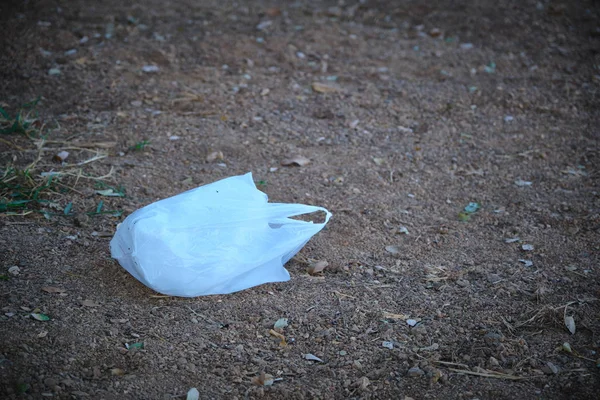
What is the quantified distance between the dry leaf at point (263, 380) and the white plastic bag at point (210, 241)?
1.31 ft

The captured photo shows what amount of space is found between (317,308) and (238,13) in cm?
338

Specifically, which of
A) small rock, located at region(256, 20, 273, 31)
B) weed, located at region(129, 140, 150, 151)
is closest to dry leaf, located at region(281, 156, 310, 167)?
weed, located at region(129, 140, 150, 151)

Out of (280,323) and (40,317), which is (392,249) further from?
(40,317)

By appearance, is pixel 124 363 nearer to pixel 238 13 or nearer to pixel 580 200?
pixel 580 200

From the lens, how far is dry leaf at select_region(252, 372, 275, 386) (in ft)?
5.48

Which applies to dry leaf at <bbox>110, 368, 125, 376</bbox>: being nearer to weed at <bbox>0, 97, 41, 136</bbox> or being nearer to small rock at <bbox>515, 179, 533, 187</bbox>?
weed at <bbox>0, 97, 41, 136</bbox>

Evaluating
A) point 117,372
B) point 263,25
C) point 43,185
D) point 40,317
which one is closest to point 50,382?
point 117,372

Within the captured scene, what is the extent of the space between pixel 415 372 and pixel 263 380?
1.49ft

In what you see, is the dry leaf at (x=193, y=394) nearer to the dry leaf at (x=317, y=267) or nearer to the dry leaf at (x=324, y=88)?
the dry leaf at (x=317, y=267)

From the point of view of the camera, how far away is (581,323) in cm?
192

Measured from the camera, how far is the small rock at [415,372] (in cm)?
172

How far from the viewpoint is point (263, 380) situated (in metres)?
1.67

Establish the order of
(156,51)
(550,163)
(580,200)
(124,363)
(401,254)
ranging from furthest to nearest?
(156,51)
(550,163)
(580,200)
(401,254)
(124,363)

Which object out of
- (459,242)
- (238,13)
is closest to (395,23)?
(238,13)
